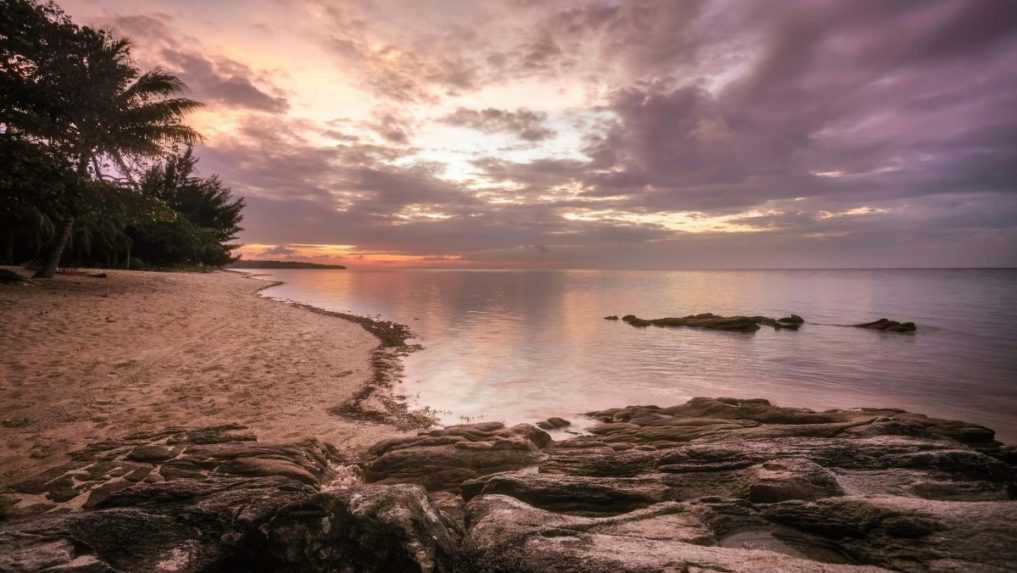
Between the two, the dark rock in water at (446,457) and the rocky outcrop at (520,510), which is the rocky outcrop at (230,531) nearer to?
the rocky outcrop at (520,510)

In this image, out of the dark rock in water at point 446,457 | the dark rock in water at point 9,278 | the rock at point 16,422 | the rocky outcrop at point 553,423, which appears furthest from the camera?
the dark rock in water at point 9,278

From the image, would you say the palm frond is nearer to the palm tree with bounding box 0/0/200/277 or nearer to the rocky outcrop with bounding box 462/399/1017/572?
the palm tree with bounding box 0/0/200/277

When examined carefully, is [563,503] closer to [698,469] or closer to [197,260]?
[698,469]

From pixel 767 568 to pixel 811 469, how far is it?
3.33 m

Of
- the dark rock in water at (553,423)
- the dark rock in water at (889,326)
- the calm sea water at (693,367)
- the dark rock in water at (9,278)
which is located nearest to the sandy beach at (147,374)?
the dark rock in water at (9,278)

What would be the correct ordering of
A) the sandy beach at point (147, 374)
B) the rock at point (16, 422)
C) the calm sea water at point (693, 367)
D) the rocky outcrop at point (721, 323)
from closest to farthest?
the rock at point (16, 422), the sandy beach at point (147, 374), the calm sea water at point (693, 367), the rocky outcrop at point (721, 323)

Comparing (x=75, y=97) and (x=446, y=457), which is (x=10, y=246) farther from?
(x=446, y=457)

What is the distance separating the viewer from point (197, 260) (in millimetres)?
59031

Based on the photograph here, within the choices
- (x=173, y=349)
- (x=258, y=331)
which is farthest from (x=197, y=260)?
(x=173, y=349)

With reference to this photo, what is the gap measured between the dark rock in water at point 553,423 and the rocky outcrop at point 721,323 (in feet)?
89.2

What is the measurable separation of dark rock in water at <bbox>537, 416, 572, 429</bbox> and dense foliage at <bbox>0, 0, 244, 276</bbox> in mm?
18015

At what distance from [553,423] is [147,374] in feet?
38.4

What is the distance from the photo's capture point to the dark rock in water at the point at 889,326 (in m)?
35.8

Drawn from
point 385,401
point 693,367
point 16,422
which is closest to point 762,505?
point 385,401
